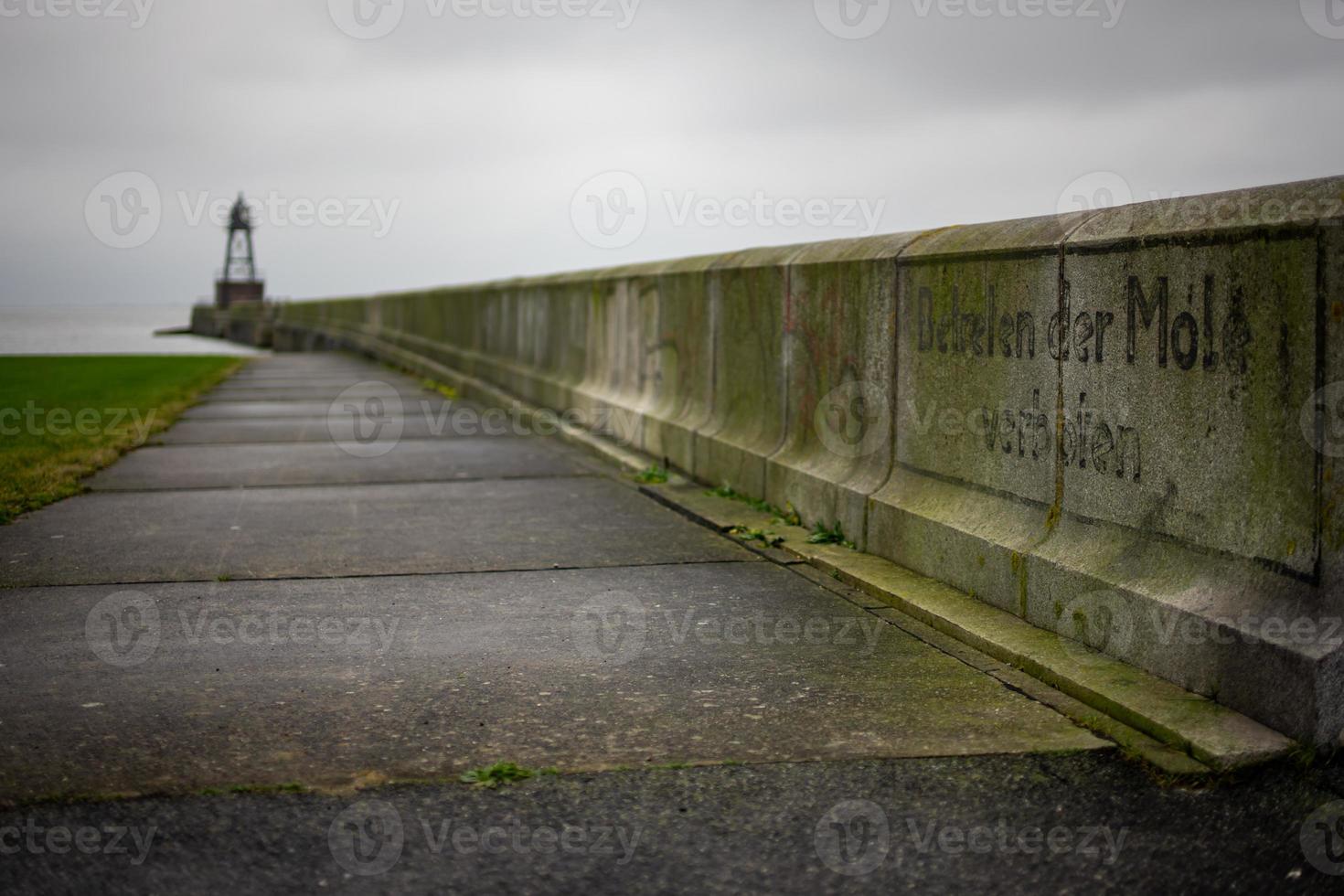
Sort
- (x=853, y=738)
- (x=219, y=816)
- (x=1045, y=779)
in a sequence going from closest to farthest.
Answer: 1. (x=219, y=816)
2. (x=1045, y=779)
3. (x=853, y=738)

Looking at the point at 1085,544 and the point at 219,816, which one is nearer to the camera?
the point at 219,816

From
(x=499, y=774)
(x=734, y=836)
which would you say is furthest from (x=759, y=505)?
(x=734, y=836)

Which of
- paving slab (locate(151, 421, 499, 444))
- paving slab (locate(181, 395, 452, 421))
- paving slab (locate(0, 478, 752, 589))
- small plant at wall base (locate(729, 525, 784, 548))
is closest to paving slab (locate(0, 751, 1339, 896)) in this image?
paving slab (locate(0, 478, 752, 589))

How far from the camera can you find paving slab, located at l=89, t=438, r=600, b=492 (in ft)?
31.8

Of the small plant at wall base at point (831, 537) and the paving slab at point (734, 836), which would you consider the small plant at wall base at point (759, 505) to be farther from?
the paving slab at point (734, 836)

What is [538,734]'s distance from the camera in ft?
12.8

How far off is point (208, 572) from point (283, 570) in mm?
337

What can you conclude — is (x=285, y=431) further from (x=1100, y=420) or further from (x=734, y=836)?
(x=734, y=836)

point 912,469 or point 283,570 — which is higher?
point 912,469

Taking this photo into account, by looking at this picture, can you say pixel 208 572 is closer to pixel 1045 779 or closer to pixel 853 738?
pixel 853 738

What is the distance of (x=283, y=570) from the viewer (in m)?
6.35

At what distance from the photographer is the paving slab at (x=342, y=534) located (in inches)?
254

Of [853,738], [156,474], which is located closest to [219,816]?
[853,738]

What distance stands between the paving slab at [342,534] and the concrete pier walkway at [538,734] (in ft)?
0.15
